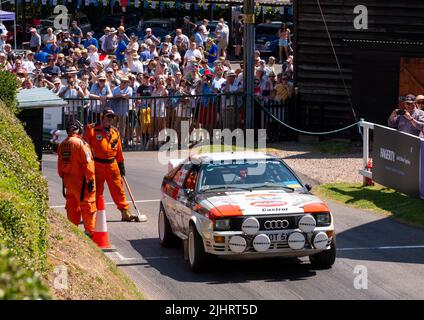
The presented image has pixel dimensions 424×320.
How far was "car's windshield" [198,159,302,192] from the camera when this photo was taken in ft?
45.4

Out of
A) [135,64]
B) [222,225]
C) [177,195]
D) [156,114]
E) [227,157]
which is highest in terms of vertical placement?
[135,64]

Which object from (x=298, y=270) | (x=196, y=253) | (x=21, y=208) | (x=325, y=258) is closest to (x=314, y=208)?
(x=325, y=258)

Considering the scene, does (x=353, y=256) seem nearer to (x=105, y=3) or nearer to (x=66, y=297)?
(x=66, y=297)

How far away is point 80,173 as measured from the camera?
14.9 meters

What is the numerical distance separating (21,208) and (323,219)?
5.34 metres

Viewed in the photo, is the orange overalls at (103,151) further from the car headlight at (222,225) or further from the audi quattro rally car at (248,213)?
the car headlight at (222,225)

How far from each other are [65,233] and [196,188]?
3.08 m

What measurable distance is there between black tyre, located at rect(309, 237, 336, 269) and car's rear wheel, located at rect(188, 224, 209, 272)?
1363 mm

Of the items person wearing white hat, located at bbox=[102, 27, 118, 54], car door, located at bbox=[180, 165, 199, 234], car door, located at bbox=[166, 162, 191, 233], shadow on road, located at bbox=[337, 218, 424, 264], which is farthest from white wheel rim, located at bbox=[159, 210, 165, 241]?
person wearing white hat, located at bbox=[102, 27, 118, 54]

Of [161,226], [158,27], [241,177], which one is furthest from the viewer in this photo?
[158,27]

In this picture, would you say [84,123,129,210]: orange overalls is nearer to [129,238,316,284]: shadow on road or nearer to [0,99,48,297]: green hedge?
[129,238,316,284]: shadow on road

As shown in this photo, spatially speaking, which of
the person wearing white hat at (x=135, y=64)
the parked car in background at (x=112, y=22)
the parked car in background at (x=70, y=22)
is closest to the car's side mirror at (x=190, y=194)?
the person wearing white hat at (x=135, y=64)

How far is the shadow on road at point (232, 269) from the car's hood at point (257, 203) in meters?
0.72

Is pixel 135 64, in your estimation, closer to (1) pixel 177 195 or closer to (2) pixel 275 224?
(1) pixel 177 195
